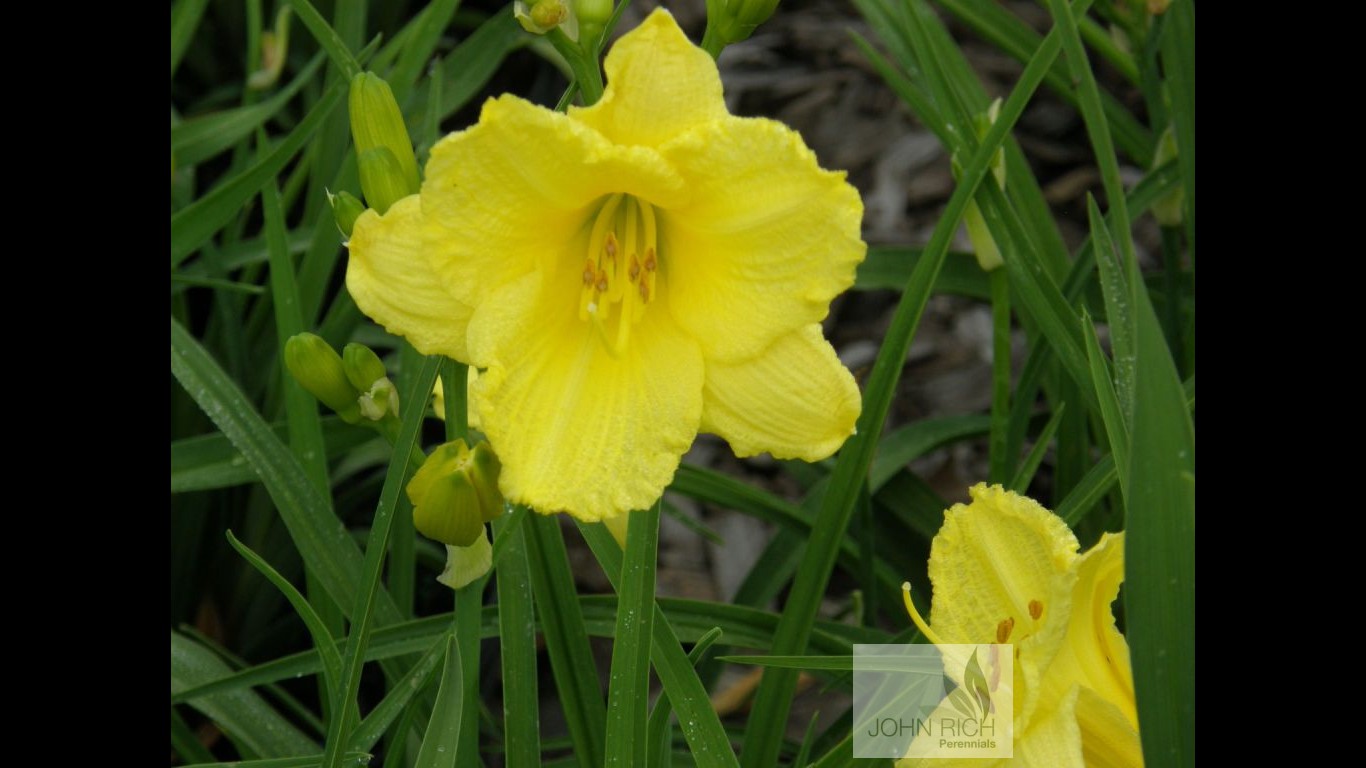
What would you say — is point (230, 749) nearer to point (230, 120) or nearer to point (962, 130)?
point (230, 120)

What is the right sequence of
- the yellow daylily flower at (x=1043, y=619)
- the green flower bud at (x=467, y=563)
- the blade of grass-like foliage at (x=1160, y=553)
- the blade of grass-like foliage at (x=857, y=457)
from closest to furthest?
the blade of grass-like foliage at (x=1160, y=553) < the yellow daylily flower at (x=1043, y=619) < the green flower bud at (x=467, y=563) < the blade of grass-like foliage at (x=857, y=457)

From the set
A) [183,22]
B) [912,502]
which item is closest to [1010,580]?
[912,502]

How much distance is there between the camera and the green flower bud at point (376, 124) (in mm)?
976

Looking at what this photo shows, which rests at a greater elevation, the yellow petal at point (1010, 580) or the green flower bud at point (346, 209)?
the green flower bud at point (346, 209)

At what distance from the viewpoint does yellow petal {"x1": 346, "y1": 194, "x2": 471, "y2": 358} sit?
943mm

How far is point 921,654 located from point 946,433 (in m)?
0.86

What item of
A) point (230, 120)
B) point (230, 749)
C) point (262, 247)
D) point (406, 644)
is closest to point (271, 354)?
point (262, 247)

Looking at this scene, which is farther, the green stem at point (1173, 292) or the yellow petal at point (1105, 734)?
the green stem at point (1173, 292)

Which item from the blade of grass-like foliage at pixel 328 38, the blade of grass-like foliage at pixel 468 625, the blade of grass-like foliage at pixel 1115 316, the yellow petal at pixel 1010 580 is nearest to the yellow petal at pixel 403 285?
the blade of grass-like foliage at pixel 468 625

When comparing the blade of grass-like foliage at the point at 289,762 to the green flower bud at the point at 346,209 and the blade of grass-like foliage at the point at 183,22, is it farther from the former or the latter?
the blade of grass-like foliage at the point at 183,22

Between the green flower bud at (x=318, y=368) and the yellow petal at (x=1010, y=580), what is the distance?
0.50 meters

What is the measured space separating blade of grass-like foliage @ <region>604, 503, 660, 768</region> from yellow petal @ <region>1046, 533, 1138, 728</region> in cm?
30

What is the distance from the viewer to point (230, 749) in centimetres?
188

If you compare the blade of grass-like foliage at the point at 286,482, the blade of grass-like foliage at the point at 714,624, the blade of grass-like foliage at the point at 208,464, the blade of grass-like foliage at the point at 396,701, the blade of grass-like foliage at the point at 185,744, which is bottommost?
the blade of grass-like foliage at the point at 185,744
